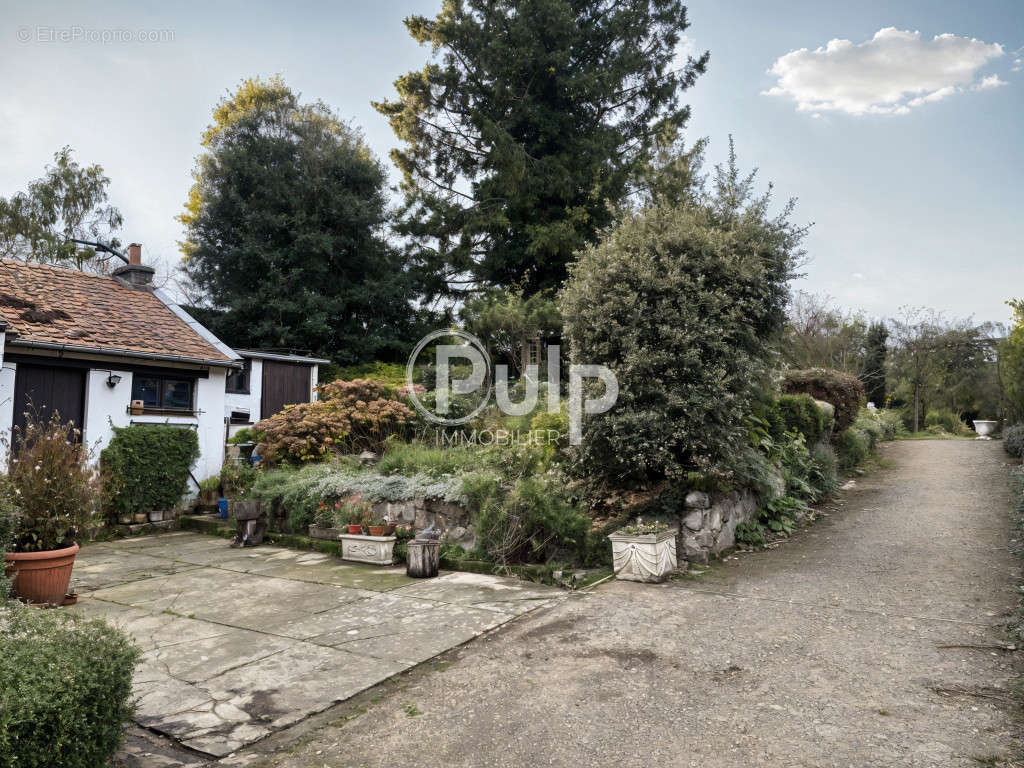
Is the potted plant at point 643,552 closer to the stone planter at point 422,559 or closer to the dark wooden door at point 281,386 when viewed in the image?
the stone planter at point 422,559

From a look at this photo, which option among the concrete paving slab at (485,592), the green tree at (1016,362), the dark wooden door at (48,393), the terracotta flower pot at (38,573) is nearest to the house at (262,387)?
the dark wooden door at (48,393)

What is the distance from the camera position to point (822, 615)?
433cm

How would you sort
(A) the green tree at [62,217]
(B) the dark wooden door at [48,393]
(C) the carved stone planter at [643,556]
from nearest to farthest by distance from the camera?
1. (C) the carved stone planter at [643,556]
2. (B) the dark wooden door at [48,393]
3. (A) the green tree at [62,217]

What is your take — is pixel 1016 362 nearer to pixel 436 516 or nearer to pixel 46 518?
pixel 436 516

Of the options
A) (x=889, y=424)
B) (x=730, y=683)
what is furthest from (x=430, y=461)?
(x=889, y=424)

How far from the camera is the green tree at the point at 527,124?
15.4 metres

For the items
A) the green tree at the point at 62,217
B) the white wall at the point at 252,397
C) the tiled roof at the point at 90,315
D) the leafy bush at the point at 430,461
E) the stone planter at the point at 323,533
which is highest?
the green tree at the point at 62,217

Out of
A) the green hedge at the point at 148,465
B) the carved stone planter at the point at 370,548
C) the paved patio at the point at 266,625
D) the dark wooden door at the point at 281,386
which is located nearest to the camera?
the paved patio at the point at 266,625

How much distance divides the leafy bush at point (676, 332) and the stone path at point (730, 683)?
1370mm

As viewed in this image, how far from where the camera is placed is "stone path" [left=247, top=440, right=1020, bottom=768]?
260 cm

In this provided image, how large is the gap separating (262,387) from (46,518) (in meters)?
9.18

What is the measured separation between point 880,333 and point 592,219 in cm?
1433

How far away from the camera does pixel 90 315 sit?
9867 mm

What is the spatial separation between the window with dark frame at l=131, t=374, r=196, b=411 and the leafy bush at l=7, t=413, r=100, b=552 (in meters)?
4.76
